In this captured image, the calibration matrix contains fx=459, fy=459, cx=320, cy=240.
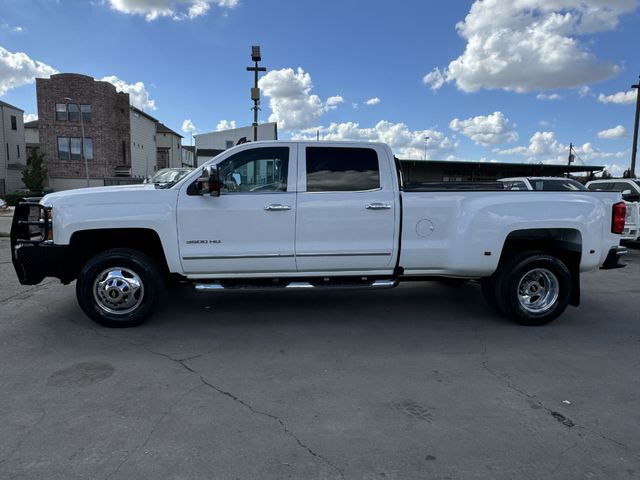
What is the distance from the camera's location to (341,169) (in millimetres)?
5316

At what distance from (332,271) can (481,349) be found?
71.2 inches

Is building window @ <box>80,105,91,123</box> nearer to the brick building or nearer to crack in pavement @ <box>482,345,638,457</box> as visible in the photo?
the brick building

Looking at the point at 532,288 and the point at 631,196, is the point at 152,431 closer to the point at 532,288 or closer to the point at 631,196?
the point at 532,288

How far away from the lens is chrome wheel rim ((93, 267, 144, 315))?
5102mm

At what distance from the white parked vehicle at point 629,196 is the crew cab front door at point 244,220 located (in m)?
6.16

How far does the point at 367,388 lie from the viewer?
3.80 metres

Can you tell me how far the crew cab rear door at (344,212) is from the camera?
519cm

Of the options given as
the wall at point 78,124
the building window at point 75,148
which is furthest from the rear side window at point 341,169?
the building window at point 75,148

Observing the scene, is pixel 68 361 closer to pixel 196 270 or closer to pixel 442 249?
pixel 196 270

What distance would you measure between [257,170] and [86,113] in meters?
36.9

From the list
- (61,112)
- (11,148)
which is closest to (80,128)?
(61,112)

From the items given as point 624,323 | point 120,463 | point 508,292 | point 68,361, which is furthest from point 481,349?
point 68,361

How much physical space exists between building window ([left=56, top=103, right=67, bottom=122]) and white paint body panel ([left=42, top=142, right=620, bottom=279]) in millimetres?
36480

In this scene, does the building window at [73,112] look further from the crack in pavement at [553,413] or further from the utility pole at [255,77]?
the crack in pavement at [553,413]
